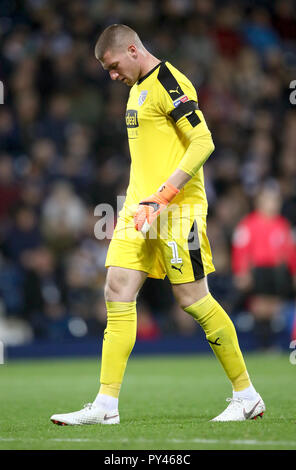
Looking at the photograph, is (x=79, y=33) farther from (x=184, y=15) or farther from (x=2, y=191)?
(x=2, y=191)

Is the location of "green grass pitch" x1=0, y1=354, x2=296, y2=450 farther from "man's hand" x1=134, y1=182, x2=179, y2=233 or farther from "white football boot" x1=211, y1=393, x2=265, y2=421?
"man's hand" x1=134, y1=182, x2=179, y2=233

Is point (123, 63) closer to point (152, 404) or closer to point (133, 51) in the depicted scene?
point (133, 51)

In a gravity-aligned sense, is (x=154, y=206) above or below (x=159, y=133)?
below

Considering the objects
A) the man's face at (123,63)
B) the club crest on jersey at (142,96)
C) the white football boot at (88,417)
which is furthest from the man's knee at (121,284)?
the man's face at (123,63)

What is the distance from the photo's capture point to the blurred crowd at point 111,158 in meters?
10.8

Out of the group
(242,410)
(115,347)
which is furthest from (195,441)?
(115,347)

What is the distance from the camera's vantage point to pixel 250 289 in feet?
37.4

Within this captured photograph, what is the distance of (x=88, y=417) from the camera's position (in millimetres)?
4934

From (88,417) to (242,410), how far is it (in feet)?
2.83

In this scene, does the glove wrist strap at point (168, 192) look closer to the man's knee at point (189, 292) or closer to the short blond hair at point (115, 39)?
the man's knee at point (189, 292)

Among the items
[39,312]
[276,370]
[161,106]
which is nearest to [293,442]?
[161,106]

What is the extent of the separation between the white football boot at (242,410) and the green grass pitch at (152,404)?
0.20ft

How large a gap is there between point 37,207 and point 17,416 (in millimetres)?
5748

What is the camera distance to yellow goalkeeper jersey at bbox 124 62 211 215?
4980mm
